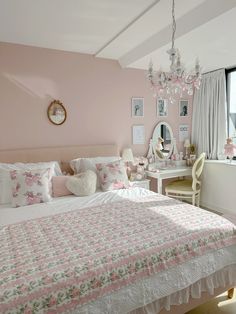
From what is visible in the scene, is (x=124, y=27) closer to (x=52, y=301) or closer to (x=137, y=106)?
(x=137, y=106)

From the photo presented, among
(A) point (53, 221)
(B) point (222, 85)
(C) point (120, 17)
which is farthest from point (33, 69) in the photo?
(B) point (222, 85)

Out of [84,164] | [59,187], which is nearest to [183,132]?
[84,164]

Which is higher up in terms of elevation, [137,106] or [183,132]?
[137,106]

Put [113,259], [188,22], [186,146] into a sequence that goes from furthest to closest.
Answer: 1. [186,146]
2. [188,22]
3. [113,259]

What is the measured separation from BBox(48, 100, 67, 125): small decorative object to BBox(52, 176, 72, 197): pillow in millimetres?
888

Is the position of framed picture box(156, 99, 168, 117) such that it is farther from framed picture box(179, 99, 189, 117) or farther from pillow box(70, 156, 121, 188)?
pillow box(70, 156, 121, 188)

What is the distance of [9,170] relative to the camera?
267 cm

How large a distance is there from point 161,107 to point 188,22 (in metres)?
1.88

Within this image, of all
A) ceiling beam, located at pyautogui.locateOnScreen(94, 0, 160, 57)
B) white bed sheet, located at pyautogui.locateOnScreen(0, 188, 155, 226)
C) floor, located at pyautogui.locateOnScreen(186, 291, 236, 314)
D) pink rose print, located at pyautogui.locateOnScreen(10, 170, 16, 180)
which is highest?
ceiling beam, located at pyautogui.locateOnScreen(94, 0, 160, 57)

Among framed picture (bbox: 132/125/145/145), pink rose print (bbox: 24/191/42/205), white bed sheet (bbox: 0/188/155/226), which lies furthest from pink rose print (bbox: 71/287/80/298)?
framed picture (bbox: 132/125/145/145)

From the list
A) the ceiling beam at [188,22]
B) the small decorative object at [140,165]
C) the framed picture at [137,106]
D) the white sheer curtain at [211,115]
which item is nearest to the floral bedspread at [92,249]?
the small decorative object at [140,165]

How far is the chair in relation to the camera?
140 inches

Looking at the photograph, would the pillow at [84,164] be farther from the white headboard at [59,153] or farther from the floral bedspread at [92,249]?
the floral bedspread at [92,249]

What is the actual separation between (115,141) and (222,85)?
1969 mm
